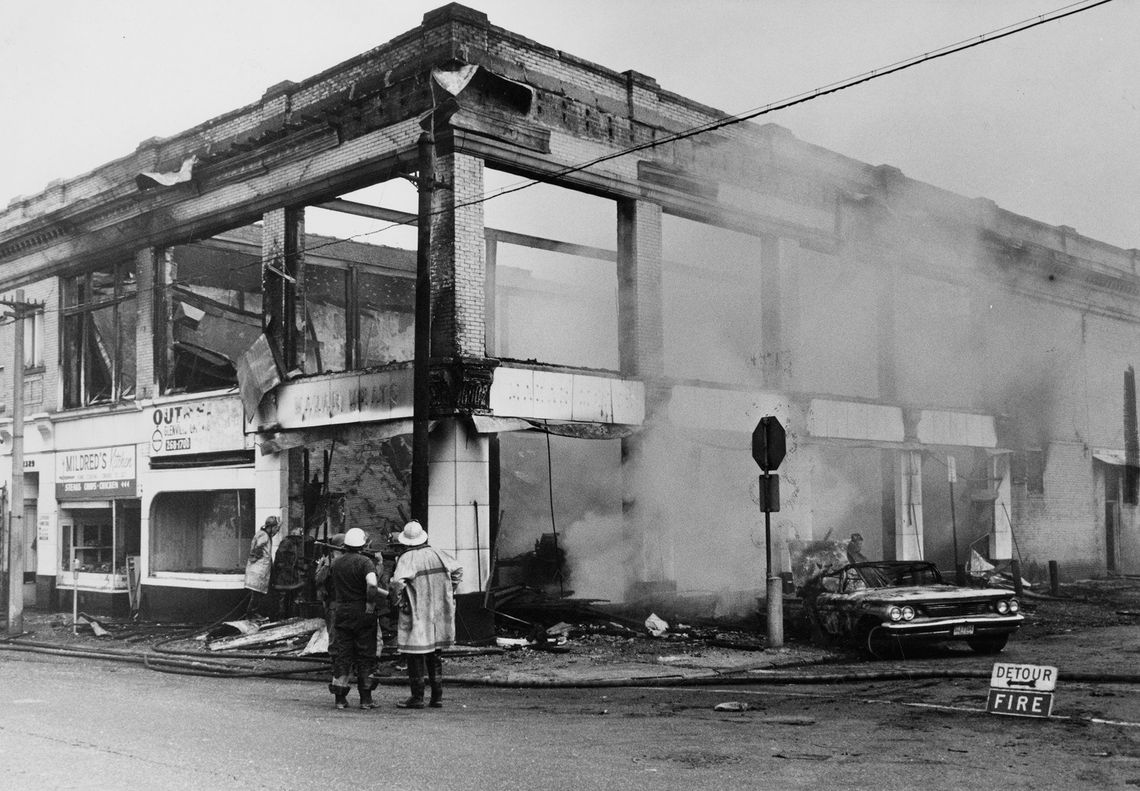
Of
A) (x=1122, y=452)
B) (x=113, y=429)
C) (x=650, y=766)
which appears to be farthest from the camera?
(x=1122, y=452)

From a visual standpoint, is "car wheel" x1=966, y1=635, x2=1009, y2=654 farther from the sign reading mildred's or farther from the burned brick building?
the sign reading mildred's

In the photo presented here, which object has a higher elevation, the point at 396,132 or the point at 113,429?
the point at 396,132

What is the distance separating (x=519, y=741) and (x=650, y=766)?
1.22 meters

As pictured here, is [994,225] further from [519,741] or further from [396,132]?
[519,741]

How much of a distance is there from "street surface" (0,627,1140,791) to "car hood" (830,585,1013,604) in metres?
1.36

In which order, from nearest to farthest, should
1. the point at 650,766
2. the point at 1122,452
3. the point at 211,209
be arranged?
1. the point at 650,766
2. the point at 211,209
3. the point at 1122,452

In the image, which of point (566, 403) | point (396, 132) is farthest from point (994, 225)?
point (396, 132)

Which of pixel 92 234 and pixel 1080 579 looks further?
pixel 1080 579

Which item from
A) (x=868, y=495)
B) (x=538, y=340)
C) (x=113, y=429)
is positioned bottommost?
(x=868, y=495)

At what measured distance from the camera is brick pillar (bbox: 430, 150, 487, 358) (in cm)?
1529

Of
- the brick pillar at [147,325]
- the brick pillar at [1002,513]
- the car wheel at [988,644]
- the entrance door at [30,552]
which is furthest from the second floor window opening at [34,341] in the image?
the brick pillar at [1002,513]

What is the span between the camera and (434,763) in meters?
6.56

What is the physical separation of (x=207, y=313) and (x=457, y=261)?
28.9 feet

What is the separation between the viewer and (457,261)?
15359mm
